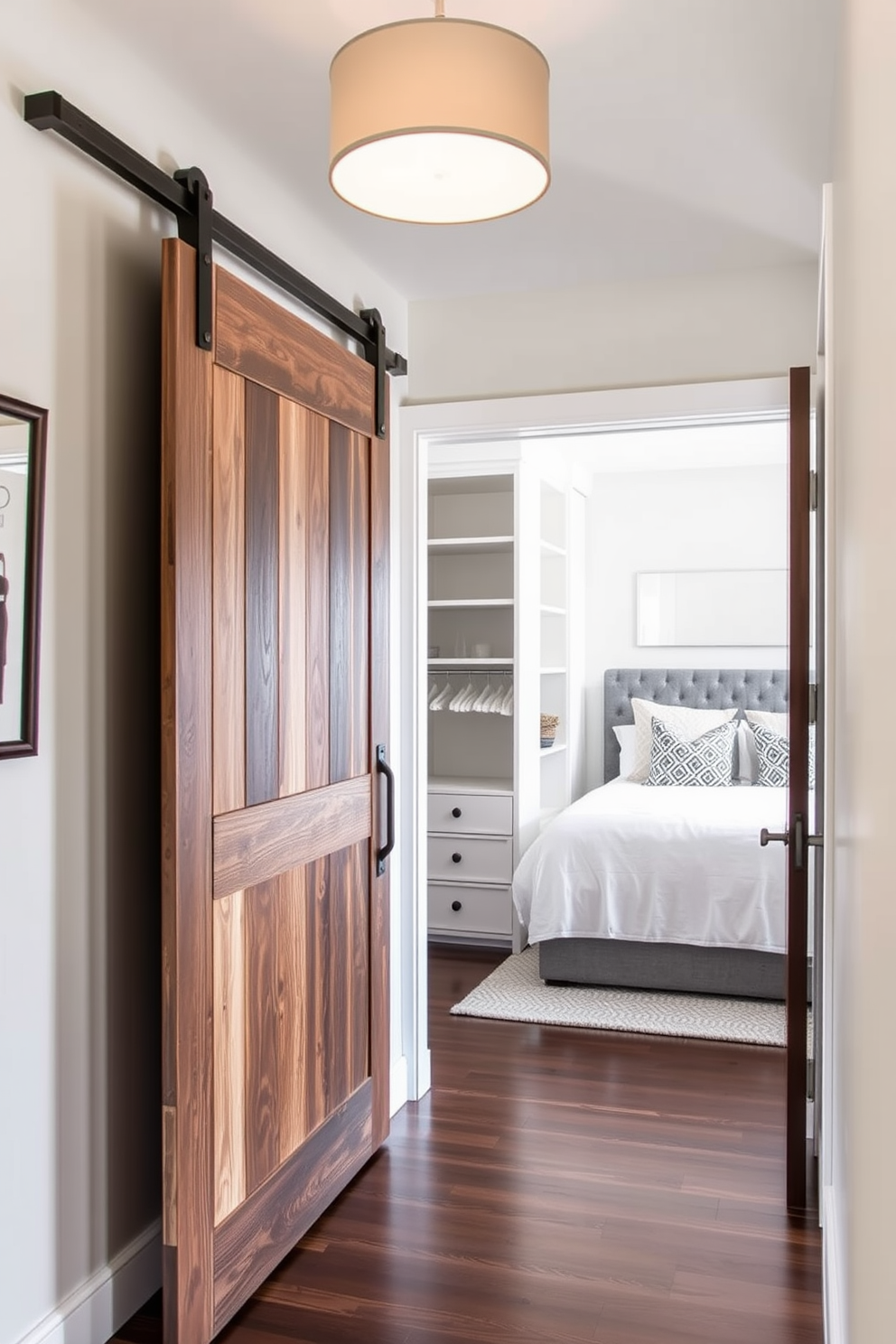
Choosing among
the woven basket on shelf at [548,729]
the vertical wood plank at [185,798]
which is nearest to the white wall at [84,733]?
the vertical wood plank at [185,798]

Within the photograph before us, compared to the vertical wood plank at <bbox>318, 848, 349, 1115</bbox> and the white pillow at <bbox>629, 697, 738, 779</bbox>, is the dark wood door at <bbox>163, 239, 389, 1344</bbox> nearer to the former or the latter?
the vertical wood plank at <bbox>318, 848, 349, 1115</bbox>

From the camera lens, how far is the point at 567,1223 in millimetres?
2717

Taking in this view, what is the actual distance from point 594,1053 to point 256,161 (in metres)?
3.00

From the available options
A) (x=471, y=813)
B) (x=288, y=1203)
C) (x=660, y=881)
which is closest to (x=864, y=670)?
(x=288, y=1203)

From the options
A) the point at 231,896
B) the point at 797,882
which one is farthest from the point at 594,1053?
the point at 231,896

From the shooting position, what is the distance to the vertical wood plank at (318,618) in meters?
2.71

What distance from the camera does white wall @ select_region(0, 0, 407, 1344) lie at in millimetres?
1920

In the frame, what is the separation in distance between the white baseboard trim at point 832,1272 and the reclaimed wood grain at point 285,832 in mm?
1341

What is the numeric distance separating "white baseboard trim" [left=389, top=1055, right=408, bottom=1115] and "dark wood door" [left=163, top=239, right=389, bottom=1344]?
0.85ft

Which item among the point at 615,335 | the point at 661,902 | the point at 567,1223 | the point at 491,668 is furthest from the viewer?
the point at 491,668

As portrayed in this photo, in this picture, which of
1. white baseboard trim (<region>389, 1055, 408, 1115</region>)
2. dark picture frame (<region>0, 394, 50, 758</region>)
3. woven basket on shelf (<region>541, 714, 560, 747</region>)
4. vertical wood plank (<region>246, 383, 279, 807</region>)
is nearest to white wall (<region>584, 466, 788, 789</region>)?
woven basket on shelf (<region>541, 714, 560, 747</region>)

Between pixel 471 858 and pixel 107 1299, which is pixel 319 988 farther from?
pixel 471 858

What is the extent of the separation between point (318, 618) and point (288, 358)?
0.63 metres

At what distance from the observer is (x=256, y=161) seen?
8.78 ft
